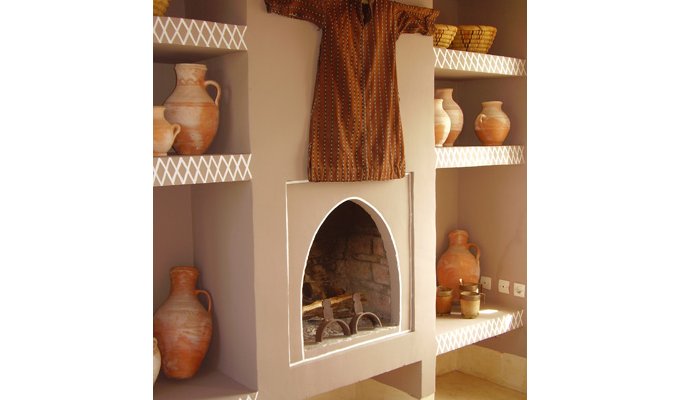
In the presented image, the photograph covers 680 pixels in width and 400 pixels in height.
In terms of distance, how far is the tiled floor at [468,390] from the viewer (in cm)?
386

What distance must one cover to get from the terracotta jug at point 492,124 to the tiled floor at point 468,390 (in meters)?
1.56

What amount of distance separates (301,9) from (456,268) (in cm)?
199

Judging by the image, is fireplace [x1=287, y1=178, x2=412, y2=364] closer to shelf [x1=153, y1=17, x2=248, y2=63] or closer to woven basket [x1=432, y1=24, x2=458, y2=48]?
shelf [x1=153, y1=17, x2=248, y2=63]

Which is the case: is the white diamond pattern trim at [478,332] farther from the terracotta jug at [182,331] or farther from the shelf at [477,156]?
the terracotta jug at [182,331]

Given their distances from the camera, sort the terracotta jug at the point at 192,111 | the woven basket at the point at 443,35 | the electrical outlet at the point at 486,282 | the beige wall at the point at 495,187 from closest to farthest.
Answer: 1. the terracotta jug at the point at 192,111
2. the woven basket at the point at 443,35
3. the beige wall at the point at 495,187
4. the electrical outlet at the point at 486,282

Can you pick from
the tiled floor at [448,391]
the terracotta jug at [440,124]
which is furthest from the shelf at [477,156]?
the tiled floor at [448,391]

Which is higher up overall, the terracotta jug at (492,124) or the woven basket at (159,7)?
the woven basket at (159,7)

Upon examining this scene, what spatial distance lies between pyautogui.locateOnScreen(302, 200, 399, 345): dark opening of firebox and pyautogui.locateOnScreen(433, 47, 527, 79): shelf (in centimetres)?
91

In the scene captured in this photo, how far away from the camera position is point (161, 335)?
2.63 meters
